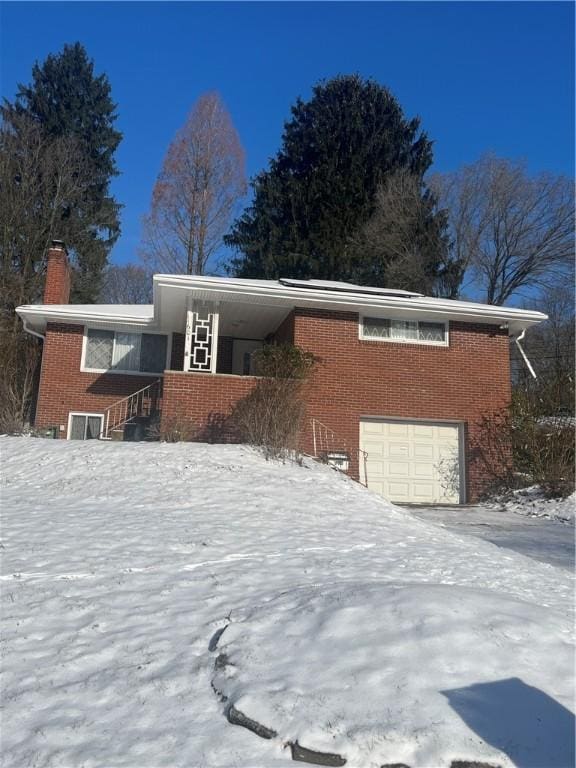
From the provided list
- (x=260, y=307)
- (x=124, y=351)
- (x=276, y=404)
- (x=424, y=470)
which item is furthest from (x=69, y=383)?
(x=424, y=470)

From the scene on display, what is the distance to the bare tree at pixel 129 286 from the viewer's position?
3728 cm

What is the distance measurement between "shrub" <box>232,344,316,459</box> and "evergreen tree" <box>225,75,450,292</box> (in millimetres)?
15718

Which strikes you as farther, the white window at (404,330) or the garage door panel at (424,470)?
the white window at (404,330)

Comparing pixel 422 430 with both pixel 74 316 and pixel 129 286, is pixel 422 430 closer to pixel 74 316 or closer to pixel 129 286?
pixel 74 316

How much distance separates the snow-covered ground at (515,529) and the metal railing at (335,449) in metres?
1.49

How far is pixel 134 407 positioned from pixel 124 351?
1.57 metres

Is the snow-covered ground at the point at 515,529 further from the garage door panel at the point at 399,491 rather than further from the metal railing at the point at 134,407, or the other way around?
the metal railing at the point at 134,407

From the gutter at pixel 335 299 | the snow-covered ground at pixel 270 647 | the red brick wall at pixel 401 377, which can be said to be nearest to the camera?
the snow-covered ground at pixel 270 647

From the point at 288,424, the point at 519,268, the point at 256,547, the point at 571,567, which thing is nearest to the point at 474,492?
the point at 288,424

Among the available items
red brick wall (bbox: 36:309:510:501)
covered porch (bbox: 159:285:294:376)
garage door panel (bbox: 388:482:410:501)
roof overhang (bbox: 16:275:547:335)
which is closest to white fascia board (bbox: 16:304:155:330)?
roof overhang (bbox: 16:275:547:335)

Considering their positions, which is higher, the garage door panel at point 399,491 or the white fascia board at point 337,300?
the white fascia board at point 337,300

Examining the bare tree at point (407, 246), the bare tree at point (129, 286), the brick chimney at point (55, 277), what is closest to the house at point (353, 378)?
the brick chimney at point (55, 277)

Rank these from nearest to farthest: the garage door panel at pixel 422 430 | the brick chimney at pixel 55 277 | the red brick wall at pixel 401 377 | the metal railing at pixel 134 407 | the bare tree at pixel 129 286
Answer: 1. the red brick wall at pixel 401 377
2. the garage door panel at pixel 422 430
3. the metal railing at pixel 134 407
4. the brick chimney at pixel 55 277
5. the bare tree at pixel 129 286

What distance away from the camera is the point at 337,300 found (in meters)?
14.1
